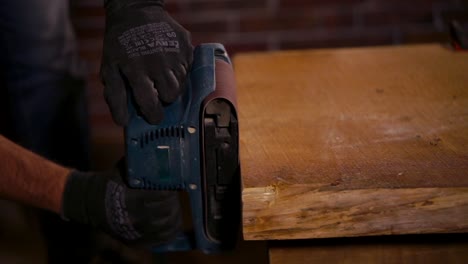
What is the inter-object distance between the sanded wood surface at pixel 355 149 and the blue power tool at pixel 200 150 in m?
0.05

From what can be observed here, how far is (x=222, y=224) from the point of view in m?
0.81

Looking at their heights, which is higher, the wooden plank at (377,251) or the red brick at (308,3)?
the wooden plank at (377,251)

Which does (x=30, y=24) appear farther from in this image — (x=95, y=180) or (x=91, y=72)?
(x=95, y=180)

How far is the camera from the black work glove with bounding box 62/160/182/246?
2.82 ft

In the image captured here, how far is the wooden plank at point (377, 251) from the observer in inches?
28.0

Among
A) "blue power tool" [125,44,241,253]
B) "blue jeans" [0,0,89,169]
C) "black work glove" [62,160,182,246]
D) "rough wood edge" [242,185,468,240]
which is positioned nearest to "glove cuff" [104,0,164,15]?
"blue power tool" [125,44,241,253]

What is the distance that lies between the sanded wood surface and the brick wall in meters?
0.93

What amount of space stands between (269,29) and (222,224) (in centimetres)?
125

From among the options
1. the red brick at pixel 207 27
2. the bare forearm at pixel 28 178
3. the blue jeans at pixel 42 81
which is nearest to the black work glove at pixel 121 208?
the bare forearm at pixel 28 178

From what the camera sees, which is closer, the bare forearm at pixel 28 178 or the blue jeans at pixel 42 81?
the bare forearm at pixel 28 178

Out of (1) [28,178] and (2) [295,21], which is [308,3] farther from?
(1) [28,178]

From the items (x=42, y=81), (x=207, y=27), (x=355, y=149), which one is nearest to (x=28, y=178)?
(x=355, y=149)

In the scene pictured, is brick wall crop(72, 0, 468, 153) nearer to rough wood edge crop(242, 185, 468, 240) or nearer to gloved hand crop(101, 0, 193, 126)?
gloved hand crop(101, 0, 193, 126)

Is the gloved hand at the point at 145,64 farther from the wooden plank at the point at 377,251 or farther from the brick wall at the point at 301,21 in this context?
the brick wall at the point at 301,21
